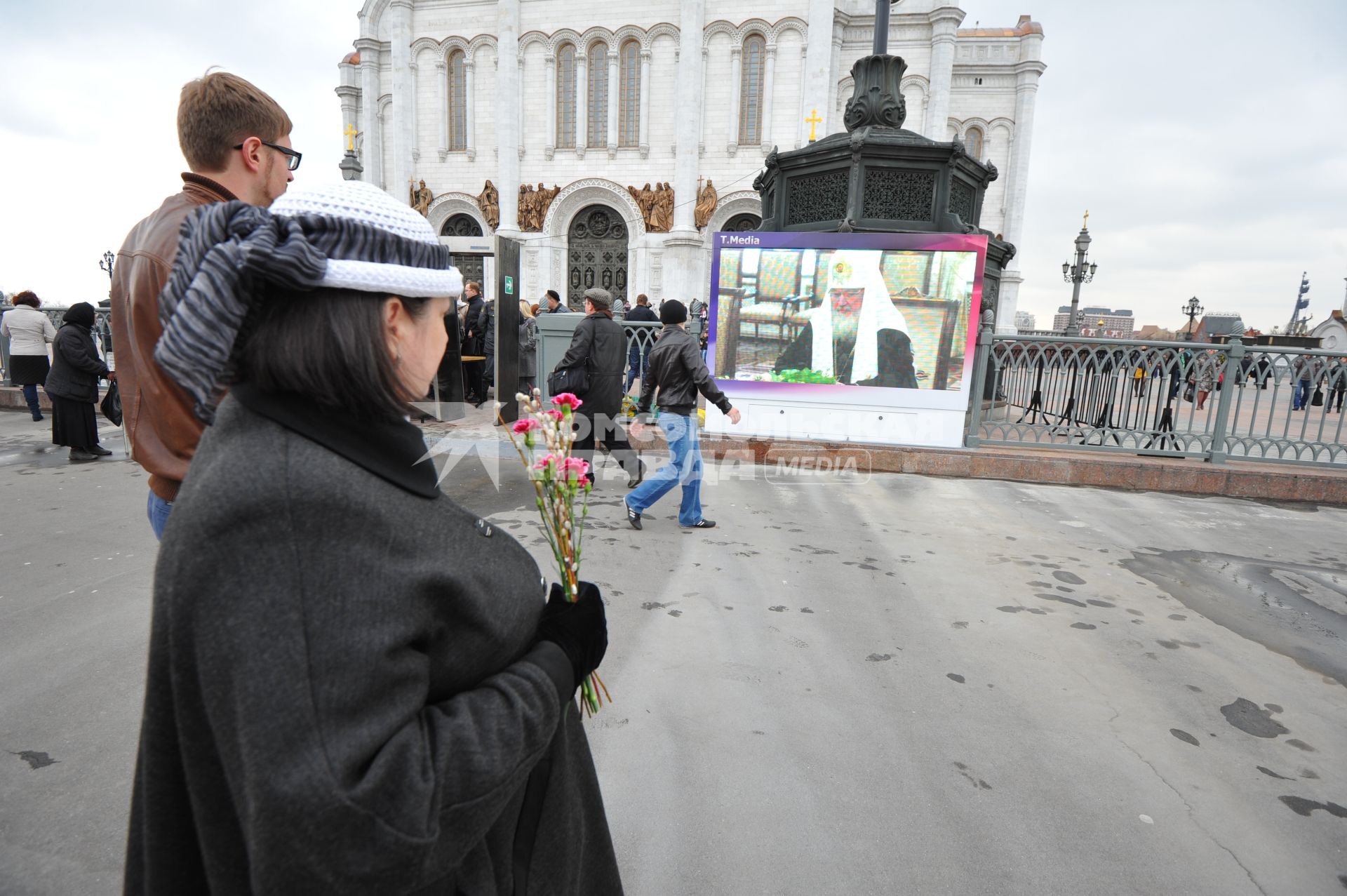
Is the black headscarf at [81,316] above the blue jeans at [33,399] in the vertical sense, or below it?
above

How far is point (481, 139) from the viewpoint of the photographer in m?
24.7

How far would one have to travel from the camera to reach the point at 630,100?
24188mm

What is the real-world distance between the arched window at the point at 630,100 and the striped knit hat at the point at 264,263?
82.3ft

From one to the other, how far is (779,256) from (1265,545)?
197 inches

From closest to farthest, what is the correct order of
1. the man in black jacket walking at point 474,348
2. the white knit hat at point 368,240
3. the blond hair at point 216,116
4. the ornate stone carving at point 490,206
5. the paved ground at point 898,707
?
the white knit hat at point 368,240 < the blond hair at point 216,116 < the paved ground at point 898,707 < the man in black jacket walking at point 474,348 < the ornate stone carving at point 490,206

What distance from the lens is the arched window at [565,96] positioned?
24328mm

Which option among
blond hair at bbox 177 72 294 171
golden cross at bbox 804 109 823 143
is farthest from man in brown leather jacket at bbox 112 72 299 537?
golden cross at bbox 804 109 823 143

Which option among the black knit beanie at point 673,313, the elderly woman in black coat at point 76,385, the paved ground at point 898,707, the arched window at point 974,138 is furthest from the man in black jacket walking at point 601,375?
the arched window at point 974,138

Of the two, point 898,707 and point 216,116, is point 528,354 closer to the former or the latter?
point 898,707

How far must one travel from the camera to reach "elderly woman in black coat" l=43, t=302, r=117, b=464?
7324mm

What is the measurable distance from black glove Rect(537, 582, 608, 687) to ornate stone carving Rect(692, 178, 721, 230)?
2354 cm

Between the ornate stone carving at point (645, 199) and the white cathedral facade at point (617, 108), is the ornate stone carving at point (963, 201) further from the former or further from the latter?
the ornate stone carving at point (645, 199)

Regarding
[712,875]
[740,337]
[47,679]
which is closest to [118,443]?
[47,679]

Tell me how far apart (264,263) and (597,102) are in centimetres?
2632
